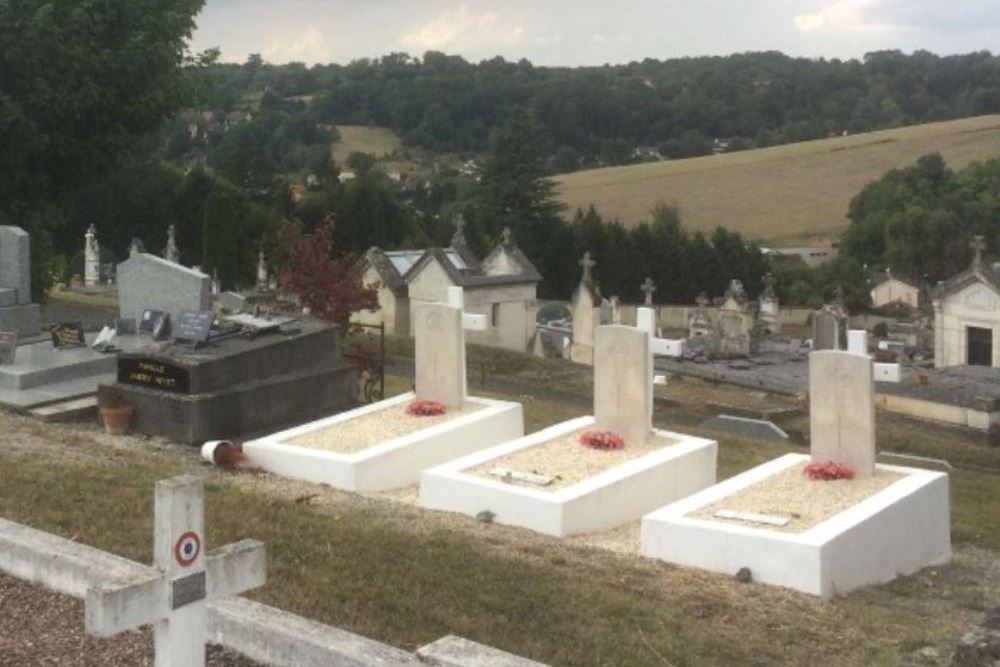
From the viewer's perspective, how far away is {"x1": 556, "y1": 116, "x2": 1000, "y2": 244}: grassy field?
8625cm

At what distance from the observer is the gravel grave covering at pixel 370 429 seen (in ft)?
40.7

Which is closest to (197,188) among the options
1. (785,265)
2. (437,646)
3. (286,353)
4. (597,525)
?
(785,265)

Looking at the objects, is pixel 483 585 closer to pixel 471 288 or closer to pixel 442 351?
pixel 442 351

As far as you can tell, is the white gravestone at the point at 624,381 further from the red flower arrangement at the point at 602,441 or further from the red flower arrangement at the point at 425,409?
the red flower arrangement at the point at 425,409

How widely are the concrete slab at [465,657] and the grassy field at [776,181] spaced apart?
77.8m

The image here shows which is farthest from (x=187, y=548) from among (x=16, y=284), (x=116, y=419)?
(x=16, y=284)

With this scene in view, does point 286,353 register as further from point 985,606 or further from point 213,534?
point 985,606

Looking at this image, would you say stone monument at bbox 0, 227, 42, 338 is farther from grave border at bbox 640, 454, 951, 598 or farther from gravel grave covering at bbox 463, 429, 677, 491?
grave border at bbox 640, 454, 951, 598

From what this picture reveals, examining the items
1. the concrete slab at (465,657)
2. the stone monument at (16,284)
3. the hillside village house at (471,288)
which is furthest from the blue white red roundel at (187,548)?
the hillside village house at (471,288)

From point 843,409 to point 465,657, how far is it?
6.87 meters

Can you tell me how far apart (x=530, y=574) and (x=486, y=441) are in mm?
5165

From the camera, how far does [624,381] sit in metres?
12.4

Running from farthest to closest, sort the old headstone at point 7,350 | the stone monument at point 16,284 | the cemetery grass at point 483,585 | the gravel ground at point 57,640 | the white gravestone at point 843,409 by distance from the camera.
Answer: the stone monument at point 16,284
the old headstone at point 7,350
the white gravestone at point 843,409
the cemetery grass at point 483,585
the gravel ground at point 57,640

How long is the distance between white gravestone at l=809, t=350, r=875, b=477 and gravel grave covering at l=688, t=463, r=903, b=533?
229mm
